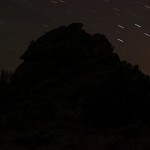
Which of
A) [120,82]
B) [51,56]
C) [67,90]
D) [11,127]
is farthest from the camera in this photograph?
[51,56]

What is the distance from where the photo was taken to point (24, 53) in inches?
1721

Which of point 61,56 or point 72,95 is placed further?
point 61,56

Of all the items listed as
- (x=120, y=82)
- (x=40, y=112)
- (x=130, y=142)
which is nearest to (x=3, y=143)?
(x=130, y=142)

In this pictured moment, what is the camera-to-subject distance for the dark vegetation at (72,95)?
75.7ft

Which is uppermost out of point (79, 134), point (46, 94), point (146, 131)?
point (146, 131)

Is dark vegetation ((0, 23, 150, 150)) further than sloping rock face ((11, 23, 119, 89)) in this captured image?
No

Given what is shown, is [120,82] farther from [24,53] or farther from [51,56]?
[24,53]

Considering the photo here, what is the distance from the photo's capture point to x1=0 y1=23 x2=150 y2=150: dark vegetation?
75.7ft

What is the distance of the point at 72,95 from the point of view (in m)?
34.9

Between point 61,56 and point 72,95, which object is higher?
point 61,56

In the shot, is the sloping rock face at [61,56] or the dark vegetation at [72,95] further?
the sloping rock face at [61,56]

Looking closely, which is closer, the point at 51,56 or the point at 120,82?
the point at 120,82

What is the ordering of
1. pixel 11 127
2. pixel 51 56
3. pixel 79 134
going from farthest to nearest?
pixel 51 56
pixel 11 127
pixel 79 134

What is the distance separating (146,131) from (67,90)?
49.4 ft
